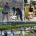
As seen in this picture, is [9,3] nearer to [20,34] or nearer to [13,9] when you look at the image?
[13,9]

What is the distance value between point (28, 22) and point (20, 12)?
56cm

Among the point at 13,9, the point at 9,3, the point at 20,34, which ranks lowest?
the point at 20,34

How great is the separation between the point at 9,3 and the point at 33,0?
3.48ft

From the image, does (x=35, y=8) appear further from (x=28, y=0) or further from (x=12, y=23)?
(x=12, y=23)

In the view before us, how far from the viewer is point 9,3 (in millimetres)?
2648

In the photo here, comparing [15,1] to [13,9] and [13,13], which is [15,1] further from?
[13,13]

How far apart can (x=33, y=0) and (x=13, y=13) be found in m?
1.05

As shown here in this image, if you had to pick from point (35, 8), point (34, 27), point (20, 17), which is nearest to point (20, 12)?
point (20, 17)

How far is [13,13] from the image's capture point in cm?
270

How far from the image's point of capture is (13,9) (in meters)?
2.66

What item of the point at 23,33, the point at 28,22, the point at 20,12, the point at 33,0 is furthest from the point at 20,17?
the point at 33,0

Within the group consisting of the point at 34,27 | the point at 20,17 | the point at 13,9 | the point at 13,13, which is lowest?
the point at 34,27

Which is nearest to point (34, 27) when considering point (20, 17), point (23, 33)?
point (23, 33)

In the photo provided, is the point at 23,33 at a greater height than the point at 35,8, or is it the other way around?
the point at 35,8
